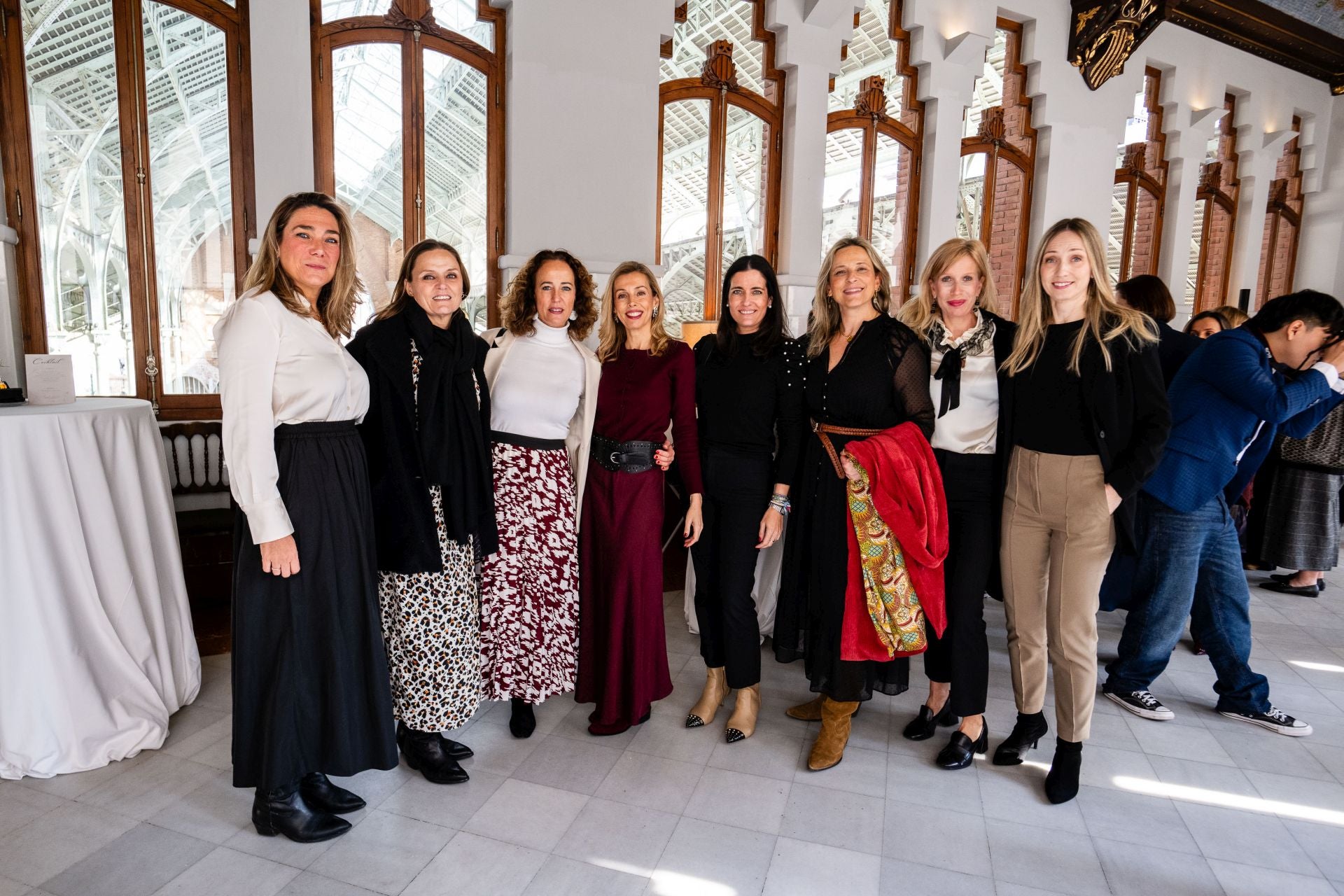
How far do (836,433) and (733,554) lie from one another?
1.74 feet

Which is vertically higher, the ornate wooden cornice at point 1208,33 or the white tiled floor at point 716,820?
the ornate wooden cornice at point 1208,33

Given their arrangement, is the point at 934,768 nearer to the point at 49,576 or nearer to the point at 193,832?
the point at 193,832

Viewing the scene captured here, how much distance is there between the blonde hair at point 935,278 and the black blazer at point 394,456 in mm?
1569

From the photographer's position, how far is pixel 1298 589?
14.8ft

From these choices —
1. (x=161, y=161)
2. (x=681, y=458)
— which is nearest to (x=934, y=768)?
(x=681, y=458)

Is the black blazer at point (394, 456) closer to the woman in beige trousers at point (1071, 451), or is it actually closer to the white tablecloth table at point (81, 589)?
the white tablecloth table at point (81, 589)

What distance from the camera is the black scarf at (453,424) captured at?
84.4 inches

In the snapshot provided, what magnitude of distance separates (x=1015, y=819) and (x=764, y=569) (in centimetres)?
145

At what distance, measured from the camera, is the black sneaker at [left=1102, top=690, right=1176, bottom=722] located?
9.29 ft

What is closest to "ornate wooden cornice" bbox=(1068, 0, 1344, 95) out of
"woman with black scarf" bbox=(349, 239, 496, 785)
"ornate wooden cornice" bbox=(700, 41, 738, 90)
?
"ornate wooden cornice" bbox=(700, 41, 738, 90)

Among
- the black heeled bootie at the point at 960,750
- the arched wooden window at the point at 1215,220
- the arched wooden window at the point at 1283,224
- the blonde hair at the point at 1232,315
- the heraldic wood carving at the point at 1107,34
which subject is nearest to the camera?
the black heeled bootie at the point at 960,750

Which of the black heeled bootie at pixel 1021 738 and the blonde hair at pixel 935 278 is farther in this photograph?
the black heeled bootie at pixel 1021 738

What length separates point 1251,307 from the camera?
8.91 m

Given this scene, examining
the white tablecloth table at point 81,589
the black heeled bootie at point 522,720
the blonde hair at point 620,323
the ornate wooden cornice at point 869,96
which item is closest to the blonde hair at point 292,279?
the blonde hair at point 620,323
